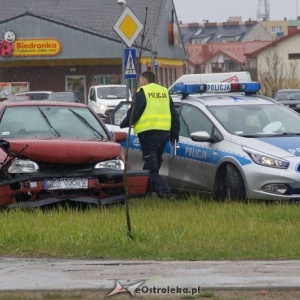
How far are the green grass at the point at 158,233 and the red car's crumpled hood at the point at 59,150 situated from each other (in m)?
0.59

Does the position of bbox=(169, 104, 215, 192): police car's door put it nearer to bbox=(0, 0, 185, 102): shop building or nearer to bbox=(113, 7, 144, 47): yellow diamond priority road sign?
bbox=(113, 7, 144, 47): yellow diamond priority road sign

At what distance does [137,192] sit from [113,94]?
1307 inches

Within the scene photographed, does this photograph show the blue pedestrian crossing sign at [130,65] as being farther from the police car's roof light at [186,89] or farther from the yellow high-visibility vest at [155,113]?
the yellow high-visibility vest at [155,113]

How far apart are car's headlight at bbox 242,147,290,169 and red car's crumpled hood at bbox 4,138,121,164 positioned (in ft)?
6.32

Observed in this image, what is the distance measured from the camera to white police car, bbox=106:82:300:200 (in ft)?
40.5

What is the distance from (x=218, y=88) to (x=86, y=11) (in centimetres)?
5041

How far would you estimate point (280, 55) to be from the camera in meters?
87.9

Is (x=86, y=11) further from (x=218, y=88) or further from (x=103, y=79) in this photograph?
(x=218, y=88)

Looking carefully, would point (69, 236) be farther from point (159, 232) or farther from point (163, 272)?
point (163, 272)

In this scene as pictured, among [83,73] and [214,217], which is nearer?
[214,217]

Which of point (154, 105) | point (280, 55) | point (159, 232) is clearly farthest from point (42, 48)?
point (159, 232)

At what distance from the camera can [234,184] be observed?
41.7 ft

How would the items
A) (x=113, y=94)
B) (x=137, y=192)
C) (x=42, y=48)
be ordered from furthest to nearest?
(x=42, y=48)
(x=113, y=94)
(x=137, y=192)

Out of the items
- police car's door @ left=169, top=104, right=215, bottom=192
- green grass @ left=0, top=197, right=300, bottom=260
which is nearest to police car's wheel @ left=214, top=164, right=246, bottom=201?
police car's door @ left=169, top=104, right=215, bottom=192
